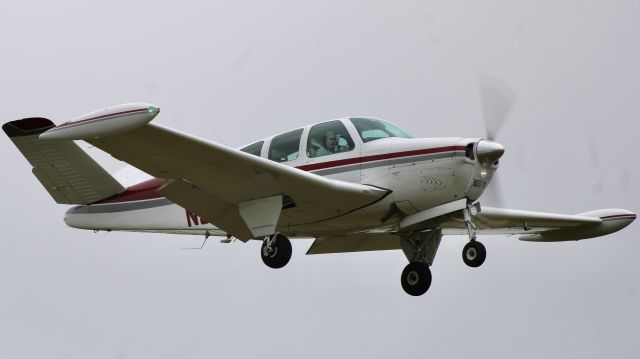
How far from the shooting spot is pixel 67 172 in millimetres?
18641

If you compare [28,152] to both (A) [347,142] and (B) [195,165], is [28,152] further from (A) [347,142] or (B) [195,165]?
(A) [347,142]

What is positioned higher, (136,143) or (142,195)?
(136,143)

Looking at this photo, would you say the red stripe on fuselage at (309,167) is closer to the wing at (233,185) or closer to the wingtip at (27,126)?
the wing at (233,185)

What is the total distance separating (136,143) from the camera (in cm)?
1448

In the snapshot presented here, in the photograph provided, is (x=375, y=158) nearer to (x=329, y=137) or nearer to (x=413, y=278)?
(x=329, y=137)

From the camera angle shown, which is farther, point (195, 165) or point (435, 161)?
point (435, 161)

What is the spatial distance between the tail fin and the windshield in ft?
16.1

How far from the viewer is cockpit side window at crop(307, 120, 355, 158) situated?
17094mm

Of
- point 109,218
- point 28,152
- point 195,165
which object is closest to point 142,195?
point 109,218

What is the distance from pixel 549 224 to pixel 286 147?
6.18 m

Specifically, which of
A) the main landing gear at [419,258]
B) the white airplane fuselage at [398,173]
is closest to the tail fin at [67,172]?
the white airplane fuselage at [398,173]

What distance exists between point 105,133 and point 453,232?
9658 mm

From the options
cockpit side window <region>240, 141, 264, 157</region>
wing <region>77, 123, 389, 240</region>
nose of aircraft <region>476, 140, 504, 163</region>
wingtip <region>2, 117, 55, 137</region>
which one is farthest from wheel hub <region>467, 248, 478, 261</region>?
wingtip <region>2, 117, 55, 137</region>

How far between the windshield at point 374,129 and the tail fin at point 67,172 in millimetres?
4913
